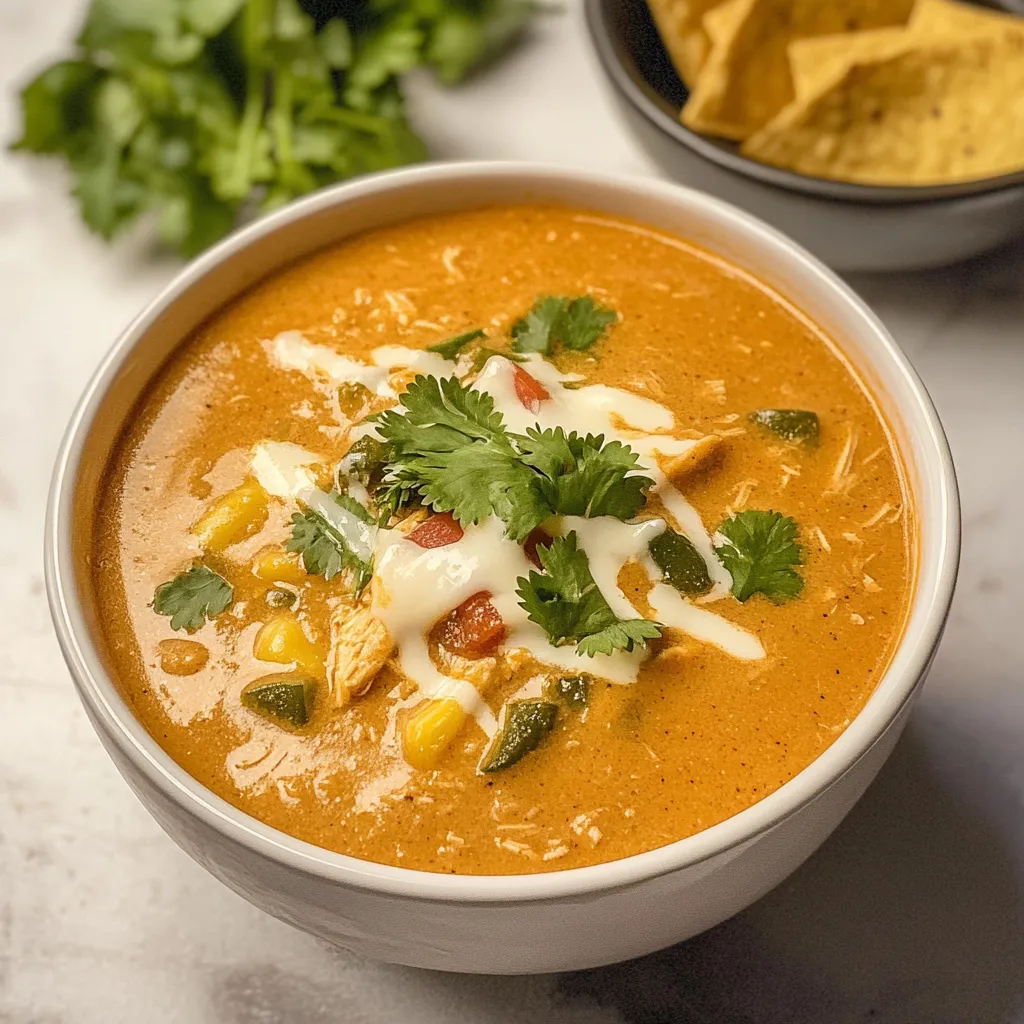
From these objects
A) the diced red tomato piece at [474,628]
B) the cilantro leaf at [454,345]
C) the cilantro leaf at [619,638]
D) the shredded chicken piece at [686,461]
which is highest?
the cilantro leaf at [454,345]

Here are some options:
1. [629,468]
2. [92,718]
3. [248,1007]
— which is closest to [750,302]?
[629,468]

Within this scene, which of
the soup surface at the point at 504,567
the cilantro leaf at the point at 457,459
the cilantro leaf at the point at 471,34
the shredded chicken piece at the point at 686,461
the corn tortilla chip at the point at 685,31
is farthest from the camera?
the cilantro leaf at the point at 471,34

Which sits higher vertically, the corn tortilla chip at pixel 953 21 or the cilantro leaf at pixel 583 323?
the corn tortilla chip at pixel 953 21

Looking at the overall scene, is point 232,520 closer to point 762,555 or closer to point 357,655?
point 357,655

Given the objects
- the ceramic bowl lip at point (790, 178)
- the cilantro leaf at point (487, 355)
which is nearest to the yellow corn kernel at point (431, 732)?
the cilantro leaf at point (487, 355)

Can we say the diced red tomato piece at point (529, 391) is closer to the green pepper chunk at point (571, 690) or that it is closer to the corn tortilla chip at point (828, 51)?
the green pepper chunk at point (571, 690)

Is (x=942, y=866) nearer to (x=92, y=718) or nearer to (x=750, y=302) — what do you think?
(x=750, y=302)

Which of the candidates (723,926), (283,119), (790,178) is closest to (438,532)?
(723,926)

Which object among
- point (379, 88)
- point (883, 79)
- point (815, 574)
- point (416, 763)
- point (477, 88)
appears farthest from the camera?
point (477, 88)
